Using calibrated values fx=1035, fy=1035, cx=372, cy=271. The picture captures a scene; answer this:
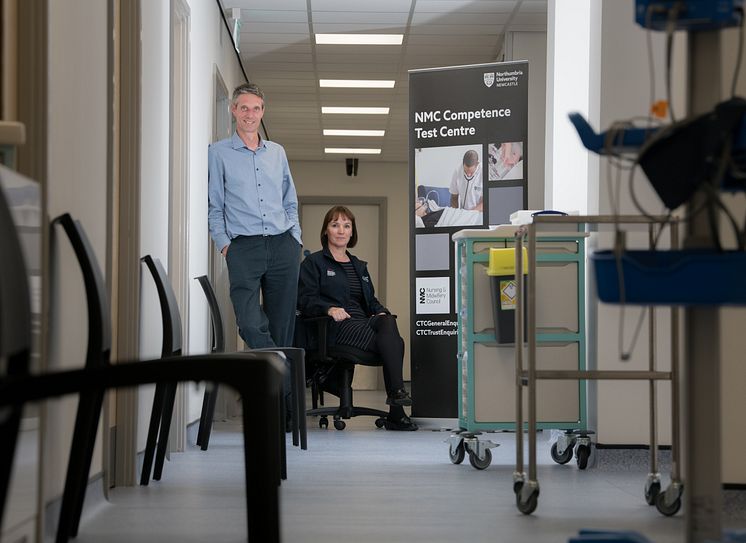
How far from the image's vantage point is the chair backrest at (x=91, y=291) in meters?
2.42

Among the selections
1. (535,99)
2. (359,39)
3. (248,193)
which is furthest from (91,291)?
(359,39)

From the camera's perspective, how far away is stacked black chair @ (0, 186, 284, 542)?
3.83 feet

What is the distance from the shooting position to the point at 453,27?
7742 millimetres

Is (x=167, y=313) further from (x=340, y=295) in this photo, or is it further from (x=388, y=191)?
(x=388, y=191)

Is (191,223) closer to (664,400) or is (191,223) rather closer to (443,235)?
(443,235)

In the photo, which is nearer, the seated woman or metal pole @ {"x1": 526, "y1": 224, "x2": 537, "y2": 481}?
metal pole @ {"x1": 526, "y1": 224, "x2": 537, "y2": 481}

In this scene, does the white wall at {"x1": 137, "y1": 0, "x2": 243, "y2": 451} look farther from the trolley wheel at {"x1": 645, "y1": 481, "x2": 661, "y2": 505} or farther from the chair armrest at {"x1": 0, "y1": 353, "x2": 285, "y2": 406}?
the chair armrest at {"x1": 0, "y1": 353, "x2": 285, "y2": 406}

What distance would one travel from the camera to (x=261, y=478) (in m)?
1.25

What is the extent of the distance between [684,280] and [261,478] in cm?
76

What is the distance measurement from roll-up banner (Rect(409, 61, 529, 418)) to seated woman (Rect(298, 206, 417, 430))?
23 cm

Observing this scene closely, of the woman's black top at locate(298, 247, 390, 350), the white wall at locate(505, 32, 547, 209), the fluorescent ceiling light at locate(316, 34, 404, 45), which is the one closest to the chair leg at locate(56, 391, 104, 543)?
the woman's black top at locate(298, 247, 390, 350)

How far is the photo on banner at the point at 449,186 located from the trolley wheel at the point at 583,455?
7.05 feet

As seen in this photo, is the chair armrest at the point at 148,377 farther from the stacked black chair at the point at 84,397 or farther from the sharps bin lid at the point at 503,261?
the sharps bin lid at the point at 503,261

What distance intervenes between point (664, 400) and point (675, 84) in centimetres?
130
